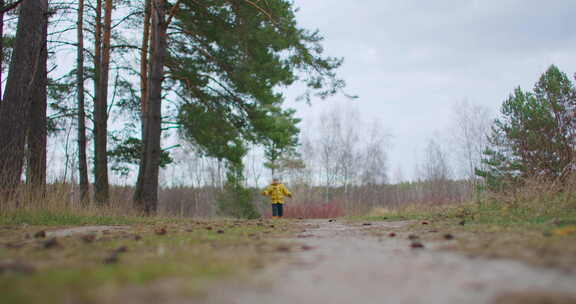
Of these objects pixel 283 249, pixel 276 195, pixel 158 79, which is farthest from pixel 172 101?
pixel 283 249

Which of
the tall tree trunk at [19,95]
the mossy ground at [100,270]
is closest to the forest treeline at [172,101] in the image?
the tall tree trunk at [19,95]

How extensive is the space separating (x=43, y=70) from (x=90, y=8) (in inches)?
182

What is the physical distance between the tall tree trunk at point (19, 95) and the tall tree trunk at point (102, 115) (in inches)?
180

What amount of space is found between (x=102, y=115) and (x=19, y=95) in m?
5.67

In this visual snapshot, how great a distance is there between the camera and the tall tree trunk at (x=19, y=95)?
5914 mm

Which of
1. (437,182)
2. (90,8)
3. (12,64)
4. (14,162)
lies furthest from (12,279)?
(437,182)

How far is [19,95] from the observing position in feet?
20.2

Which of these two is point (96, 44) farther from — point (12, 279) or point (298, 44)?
point (12, 279)

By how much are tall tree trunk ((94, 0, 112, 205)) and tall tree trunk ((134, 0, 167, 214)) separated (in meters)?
1.55

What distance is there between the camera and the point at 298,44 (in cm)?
855

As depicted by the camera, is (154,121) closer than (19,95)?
No

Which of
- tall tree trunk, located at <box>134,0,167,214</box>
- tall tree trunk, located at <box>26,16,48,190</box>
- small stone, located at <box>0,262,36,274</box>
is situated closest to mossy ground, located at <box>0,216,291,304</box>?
small stone, located at <box>0,262,36,274</box>

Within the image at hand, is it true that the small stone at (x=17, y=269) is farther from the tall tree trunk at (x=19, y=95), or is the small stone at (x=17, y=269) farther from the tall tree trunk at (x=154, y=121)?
the tall tree trunk at (x=154, y=121)

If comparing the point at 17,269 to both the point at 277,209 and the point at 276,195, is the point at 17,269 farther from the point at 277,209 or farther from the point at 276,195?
the point at 277,209
